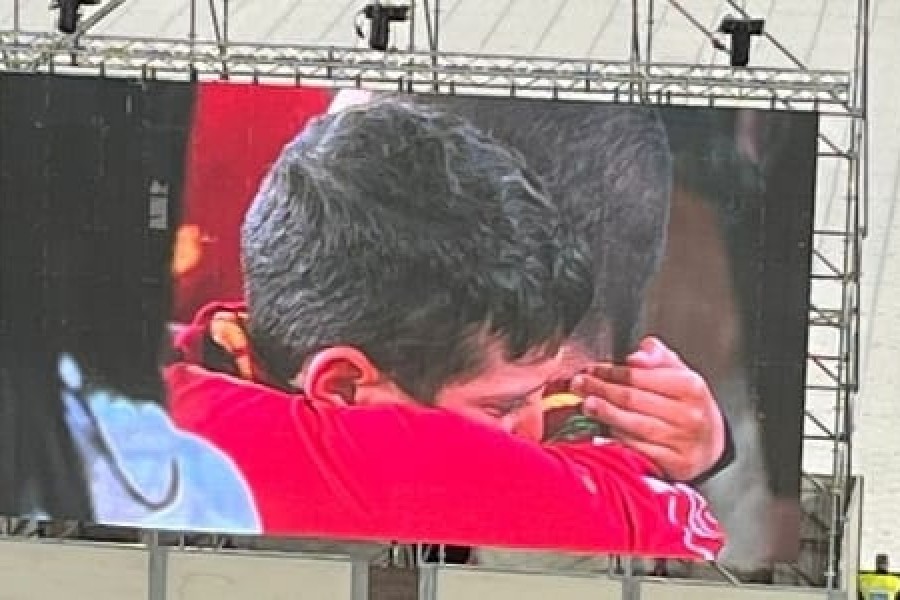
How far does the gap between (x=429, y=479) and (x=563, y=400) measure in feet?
1.40

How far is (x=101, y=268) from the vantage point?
21.5ft

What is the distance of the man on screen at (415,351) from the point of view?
252 inches

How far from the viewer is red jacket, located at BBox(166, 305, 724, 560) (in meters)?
6.46

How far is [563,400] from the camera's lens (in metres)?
6.43

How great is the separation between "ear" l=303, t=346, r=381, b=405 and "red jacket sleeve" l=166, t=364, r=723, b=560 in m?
0.04

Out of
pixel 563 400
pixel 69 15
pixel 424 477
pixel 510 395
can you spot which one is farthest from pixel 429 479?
pixel 69 15

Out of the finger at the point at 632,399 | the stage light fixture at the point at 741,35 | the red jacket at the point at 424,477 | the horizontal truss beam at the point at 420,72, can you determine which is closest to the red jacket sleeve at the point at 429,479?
the red jacket at the point at 424,477

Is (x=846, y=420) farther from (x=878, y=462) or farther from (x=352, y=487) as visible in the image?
(x=878, y=462)

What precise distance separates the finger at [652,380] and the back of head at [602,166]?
212 mm

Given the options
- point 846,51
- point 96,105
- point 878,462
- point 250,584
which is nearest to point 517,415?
point 250,584

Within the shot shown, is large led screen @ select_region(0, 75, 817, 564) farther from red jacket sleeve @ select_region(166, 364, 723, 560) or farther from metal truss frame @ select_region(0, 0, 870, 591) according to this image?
metal truss frame @ select_region(0, 0, 870, 591)

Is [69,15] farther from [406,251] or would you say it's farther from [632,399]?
[632,399]

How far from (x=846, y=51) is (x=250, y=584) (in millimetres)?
7038

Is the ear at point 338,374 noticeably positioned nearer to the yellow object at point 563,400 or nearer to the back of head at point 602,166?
the yellow object at point 563,400
